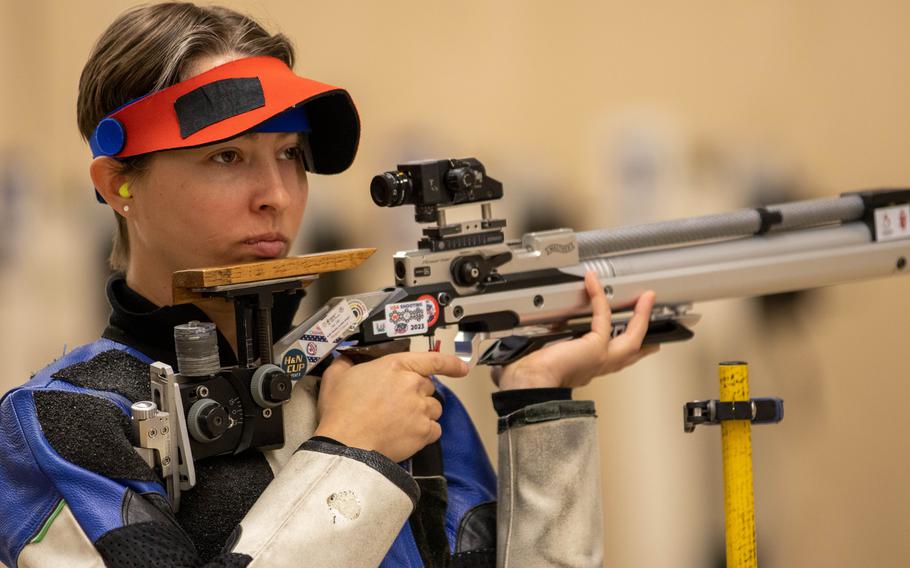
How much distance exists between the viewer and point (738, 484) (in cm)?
140

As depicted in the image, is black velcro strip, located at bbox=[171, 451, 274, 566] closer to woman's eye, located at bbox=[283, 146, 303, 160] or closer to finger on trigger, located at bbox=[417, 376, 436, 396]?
finger on trigger, located at bbox=[417, 376, 436, 396]

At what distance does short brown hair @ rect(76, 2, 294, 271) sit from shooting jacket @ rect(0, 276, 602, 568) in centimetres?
21

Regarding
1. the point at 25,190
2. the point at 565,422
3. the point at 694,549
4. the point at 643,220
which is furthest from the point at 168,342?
the point at 694,549

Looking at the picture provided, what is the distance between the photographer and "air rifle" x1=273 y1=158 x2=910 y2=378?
128cm

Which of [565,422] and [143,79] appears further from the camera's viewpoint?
[565,422]

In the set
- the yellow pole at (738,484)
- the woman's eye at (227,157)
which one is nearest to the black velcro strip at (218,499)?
the woman's eye at (227,157)

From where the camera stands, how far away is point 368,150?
2613 millimetres

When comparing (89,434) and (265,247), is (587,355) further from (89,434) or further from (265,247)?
(89,434)

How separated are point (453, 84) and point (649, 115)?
19.6 inches

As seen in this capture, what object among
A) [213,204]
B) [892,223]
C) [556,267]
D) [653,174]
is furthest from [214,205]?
[653,174]

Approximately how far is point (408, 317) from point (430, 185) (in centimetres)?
16

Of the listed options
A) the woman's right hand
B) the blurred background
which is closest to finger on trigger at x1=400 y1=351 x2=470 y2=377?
the woman's right hand

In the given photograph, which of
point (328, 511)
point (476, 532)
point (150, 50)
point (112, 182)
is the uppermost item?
point (150, 50)

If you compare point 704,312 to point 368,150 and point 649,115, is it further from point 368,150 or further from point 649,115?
point 368,150
